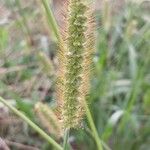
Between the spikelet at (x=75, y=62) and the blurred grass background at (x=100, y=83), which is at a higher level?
the spikelet at (x=75, y=62)

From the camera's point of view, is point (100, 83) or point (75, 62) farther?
point (100, 83)

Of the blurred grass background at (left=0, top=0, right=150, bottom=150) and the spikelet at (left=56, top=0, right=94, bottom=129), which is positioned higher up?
the spikelet at (left=56, top=0, right=94, bottom=129)

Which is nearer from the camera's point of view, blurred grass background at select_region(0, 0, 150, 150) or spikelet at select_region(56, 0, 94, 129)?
spikelet at select_region(56, 0, 94, 129)

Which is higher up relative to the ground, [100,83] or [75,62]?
[75,62]
